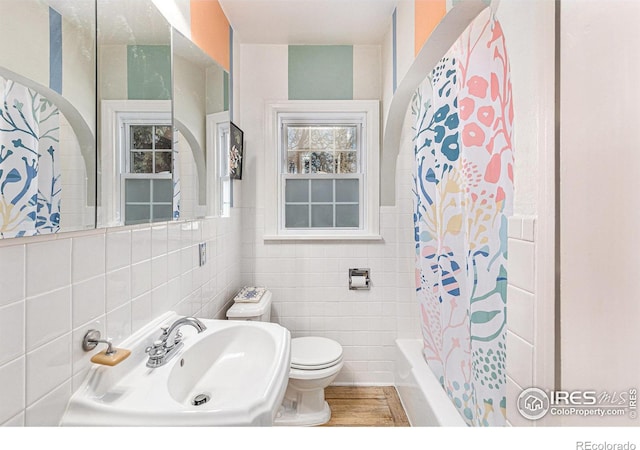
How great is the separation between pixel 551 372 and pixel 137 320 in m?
1.17

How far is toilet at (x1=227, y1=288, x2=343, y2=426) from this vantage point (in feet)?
5.51

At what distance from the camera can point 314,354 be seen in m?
1.78

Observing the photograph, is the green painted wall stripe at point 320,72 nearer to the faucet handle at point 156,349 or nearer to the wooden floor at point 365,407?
the faucet handle at point 156,349

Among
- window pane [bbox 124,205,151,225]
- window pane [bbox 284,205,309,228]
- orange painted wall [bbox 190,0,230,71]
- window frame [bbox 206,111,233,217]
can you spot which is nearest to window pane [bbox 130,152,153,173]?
window pane [bbox 124,205,151,225]

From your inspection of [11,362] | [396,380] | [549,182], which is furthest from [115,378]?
[396,380]

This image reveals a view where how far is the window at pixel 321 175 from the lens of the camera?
2271mm

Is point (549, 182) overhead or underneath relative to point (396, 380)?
overhead

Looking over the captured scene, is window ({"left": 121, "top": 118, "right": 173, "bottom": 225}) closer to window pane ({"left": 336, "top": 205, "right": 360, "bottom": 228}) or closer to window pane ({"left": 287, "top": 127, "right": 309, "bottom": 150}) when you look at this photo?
window pane ({"left": 287, "top": 127, "right": 309, "bottom": 150})

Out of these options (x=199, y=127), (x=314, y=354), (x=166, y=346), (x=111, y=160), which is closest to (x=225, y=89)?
(x=199, y=127)

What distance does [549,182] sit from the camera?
680 millimetres

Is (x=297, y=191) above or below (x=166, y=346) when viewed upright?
above

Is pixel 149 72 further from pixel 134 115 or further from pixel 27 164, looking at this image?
pixel 27 164

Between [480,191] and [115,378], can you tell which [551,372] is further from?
[115,378]

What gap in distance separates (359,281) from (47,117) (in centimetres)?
186
